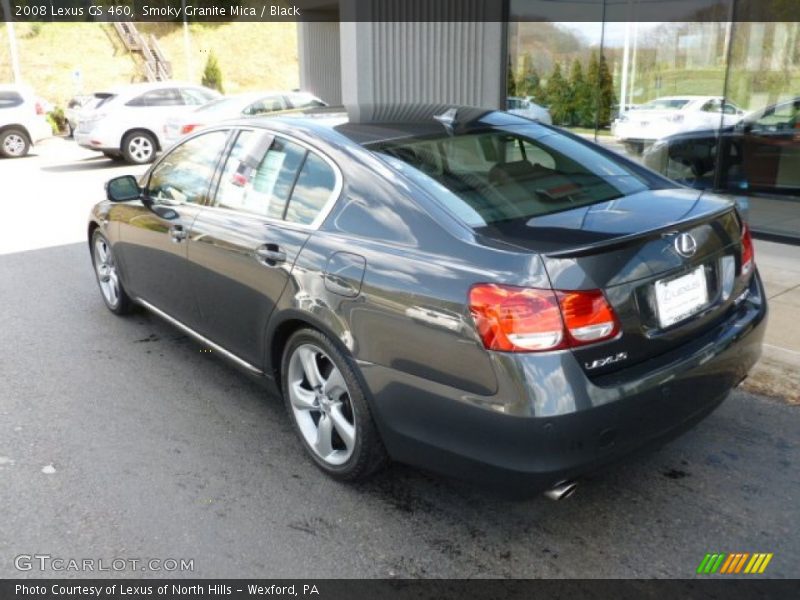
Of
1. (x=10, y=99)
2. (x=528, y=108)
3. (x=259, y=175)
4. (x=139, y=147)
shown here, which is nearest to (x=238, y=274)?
(x=259, y=175)

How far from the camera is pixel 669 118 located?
9562 mm

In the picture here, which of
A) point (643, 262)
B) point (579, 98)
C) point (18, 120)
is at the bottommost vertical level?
point (18, 120)

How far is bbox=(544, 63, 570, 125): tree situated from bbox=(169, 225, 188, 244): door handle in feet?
25.2

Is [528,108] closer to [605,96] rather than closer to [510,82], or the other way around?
[510,82]

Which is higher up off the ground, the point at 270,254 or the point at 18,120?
the point at 270,254

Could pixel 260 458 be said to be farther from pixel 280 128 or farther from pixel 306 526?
pixel 280 128

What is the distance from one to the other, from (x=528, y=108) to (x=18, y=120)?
524 inches

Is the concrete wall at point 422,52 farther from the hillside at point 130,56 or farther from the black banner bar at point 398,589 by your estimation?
the hillside at point 130,56

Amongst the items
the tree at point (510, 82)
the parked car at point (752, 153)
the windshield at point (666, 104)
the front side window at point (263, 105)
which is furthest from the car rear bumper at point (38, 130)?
the parked car at point (752, 153)

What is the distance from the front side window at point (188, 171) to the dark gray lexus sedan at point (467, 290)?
0.06 m

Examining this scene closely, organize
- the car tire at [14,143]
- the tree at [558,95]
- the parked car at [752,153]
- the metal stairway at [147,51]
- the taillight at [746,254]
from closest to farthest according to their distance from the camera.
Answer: the taillight at [746,254] < the parked car at [752,153] < the tree at [558,95] < the car tire at [14,143] < the metal stairway at [147,51]

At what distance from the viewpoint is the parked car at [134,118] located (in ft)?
51.6

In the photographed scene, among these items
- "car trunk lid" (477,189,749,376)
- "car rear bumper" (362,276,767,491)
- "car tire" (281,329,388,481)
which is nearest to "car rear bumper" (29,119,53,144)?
"car tire" (281,329,388,481)

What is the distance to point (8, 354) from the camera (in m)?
5.08
